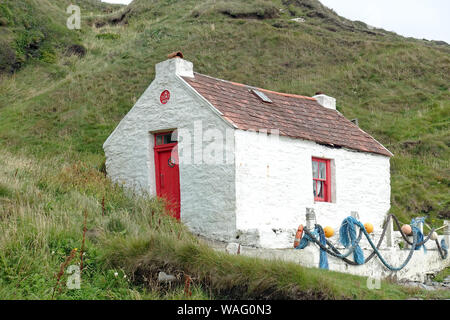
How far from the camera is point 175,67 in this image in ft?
39.7

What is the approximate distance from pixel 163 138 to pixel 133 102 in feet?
37.1

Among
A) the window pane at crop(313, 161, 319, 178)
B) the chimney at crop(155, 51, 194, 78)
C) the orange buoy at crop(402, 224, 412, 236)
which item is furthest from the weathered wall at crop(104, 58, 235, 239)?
the orange buoy at crop(402, 224, 412, 236)

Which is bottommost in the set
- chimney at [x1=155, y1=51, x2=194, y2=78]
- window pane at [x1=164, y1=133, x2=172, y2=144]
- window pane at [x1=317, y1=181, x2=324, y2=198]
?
window pane at [x1=317, y1=181, x2=324, y2=198]

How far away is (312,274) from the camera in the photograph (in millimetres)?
7016

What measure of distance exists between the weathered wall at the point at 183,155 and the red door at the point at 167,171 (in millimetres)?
187

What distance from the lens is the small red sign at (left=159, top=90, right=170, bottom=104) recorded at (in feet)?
39.7

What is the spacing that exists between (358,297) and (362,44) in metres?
28.7

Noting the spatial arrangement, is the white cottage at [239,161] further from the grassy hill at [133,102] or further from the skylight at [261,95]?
the grassy hill at [133,102]

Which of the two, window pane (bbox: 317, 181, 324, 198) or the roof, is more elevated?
the roof

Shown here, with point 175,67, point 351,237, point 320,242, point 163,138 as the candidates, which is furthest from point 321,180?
point 175,67

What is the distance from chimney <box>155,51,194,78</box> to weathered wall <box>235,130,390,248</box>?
2.61m

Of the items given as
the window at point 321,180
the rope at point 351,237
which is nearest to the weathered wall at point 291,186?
the window at point 321,180

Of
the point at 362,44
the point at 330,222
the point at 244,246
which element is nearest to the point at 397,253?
the point at 330,222

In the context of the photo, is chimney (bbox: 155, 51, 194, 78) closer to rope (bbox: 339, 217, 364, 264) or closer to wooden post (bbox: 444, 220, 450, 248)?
rope (bbox: 339, 217, 364, 264)
